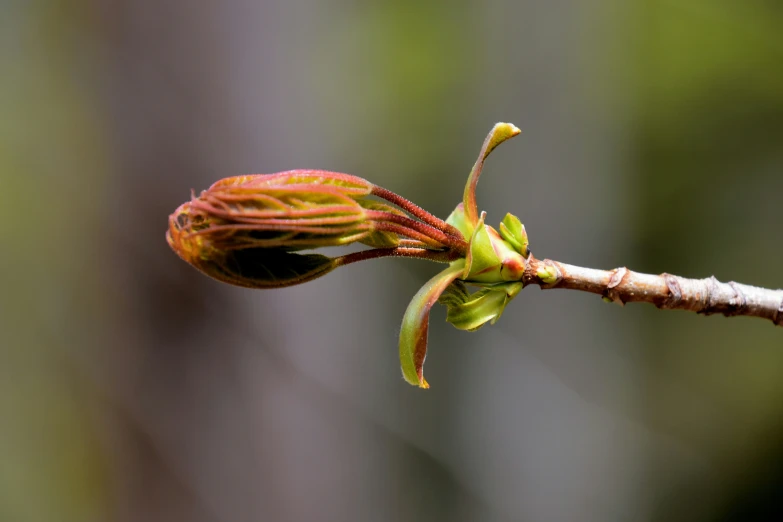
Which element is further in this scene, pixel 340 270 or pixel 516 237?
pixel 340 270

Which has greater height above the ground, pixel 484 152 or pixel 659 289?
pixel 484 152

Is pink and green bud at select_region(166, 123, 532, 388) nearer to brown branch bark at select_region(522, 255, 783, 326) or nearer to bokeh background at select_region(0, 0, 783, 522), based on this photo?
brown branch bark at select_region(522, 255, 783, 326)

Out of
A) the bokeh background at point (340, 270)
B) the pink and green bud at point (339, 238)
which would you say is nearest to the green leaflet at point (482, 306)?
the pink and green bud at point (339, 238)

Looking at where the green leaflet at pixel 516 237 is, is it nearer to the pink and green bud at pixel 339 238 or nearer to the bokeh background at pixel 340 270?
the pink and green bud at pixel 339 238

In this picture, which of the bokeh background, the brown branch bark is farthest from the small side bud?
the bokeh background

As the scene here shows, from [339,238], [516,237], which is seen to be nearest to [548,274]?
[516,237]

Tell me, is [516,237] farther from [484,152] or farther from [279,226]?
[279,226]

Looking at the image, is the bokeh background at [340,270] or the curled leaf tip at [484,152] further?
the bokeh background at [340,270]

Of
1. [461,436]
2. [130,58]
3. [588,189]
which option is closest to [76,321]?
[130,58]

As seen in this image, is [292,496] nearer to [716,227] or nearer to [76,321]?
[76,321]
